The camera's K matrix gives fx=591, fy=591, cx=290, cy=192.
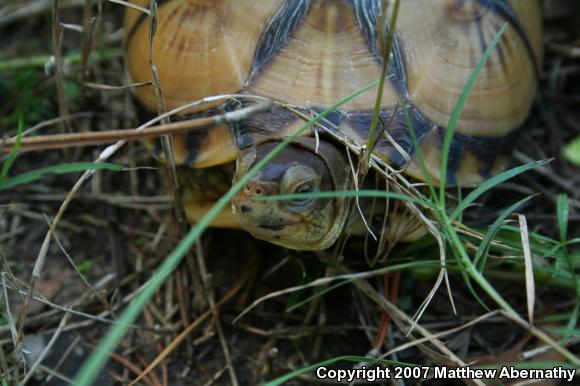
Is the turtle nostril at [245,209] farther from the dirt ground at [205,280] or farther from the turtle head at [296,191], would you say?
the dirt ground at [205,280]

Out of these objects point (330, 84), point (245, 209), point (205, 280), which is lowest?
point (205, 280)

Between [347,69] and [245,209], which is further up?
[347,69]

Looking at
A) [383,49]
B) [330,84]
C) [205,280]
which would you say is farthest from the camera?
[205,280]

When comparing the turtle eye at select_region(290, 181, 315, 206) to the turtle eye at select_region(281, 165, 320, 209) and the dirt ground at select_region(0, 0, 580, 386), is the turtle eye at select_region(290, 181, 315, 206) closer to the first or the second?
the turtle eye at select_region(281, 165, 320, 209)

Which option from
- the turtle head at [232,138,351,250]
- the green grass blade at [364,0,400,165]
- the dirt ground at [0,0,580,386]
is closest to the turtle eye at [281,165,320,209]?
the turtle head at [232,138,351,250]

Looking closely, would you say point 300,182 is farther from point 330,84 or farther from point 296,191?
point 330,84

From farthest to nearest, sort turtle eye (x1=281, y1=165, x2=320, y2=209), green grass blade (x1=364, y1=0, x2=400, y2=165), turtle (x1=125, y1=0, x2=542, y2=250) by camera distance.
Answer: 1. turtle (x1=125, y1=0, x2=542, y2=250)
2. turtle eye (x1=281, y1=165, x2=320, y2=209)
3. green grass blade (x1=364, y1=0, x2=400, y2=165)

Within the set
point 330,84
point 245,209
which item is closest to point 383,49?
point 330,84
